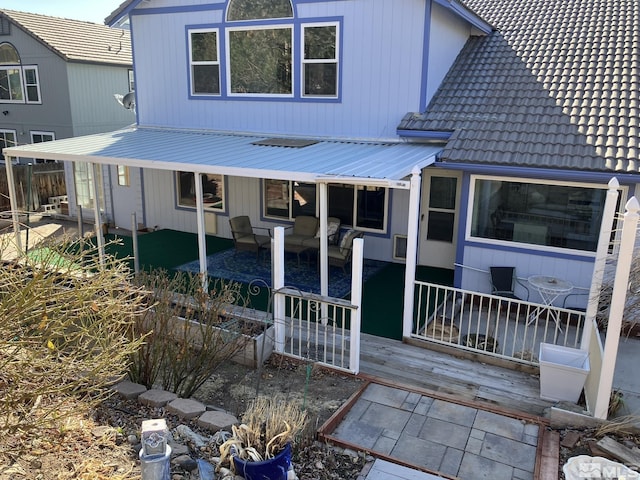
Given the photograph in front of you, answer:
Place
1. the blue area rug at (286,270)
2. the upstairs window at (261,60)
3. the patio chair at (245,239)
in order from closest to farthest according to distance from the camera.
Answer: the blue area rug at (286,270) < the upstairs window at (261,60) < the patio chair at (245,239)

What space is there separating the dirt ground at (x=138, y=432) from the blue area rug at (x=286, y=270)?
290 centimetres

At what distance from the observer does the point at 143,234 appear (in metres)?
13.5

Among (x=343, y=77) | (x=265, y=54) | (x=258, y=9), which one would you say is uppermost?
(x=258, y=9)

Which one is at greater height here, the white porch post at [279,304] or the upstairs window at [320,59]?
the upstairs window at [320,59]

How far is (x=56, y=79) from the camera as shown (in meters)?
17.7

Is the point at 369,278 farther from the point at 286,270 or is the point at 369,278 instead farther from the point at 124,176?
the point at 124,176

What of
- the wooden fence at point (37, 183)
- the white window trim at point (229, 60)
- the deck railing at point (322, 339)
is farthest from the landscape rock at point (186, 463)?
the wooden fence at point (37, 183)

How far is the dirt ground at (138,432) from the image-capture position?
13.9 ft

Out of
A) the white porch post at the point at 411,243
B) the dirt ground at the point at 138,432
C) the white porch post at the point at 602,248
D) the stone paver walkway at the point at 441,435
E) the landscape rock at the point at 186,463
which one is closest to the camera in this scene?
the dirt ground at the point at 138,432

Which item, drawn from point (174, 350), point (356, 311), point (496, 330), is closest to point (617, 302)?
point (496, 330)

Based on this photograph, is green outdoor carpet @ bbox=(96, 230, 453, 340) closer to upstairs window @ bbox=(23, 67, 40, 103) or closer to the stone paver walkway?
the stone paver walkway

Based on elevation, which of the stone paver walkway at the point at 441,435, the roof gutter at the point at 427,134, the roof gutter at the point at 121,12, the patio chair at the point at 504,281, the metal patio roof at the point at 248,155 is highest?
the roof gutter at the point at 121,12

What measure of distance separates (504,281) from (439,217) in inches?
93.0

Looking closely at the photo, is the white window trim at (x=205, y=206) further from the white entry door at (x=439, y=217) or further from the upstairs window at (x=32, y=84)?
the upstairs window at (x=32, y=84)
